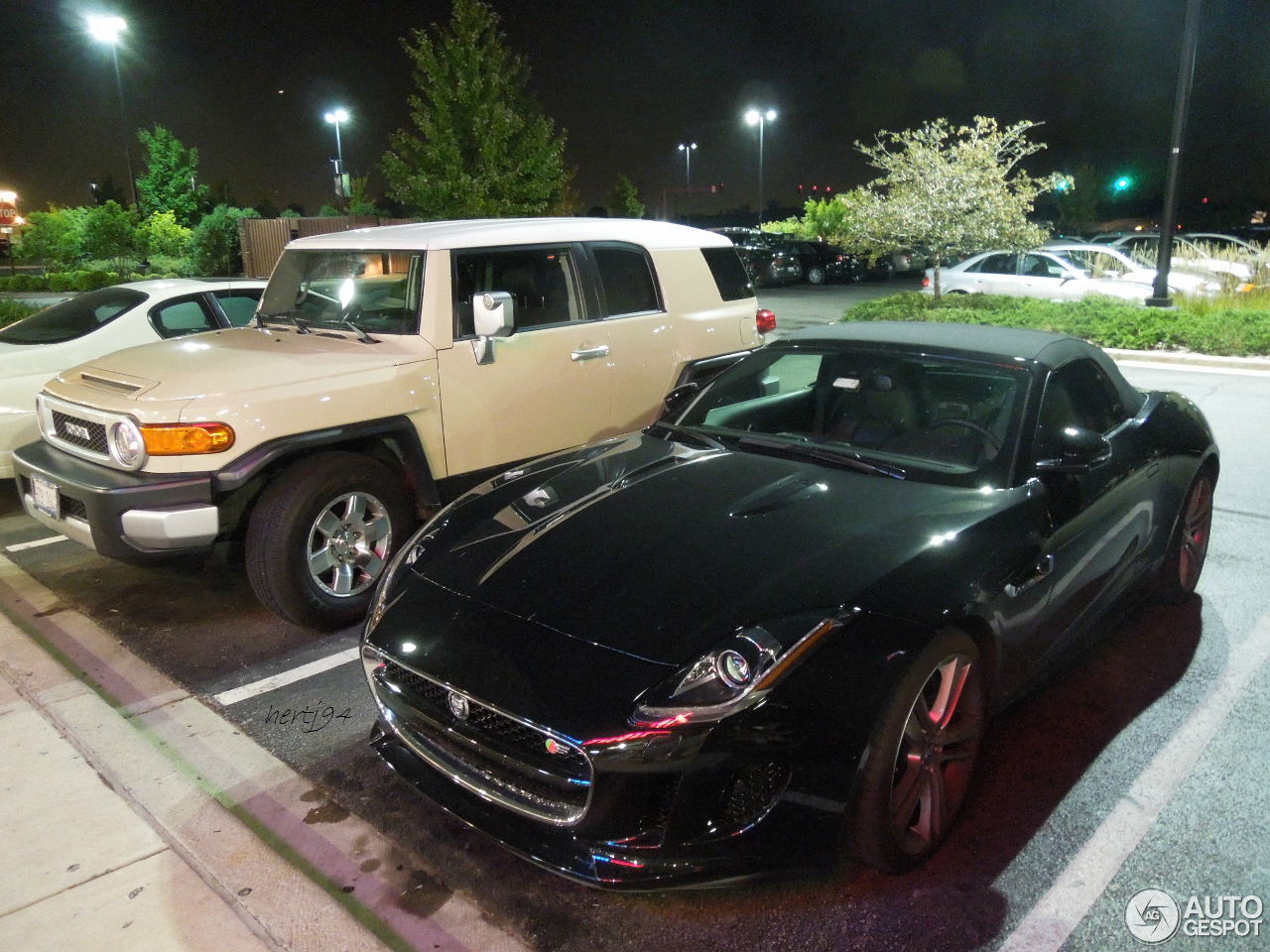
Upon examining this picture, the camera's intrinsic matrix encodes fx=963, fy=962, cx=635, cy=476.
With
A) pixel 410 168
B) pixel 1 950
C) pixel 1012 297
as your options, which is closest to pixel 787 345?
pixel 1 950

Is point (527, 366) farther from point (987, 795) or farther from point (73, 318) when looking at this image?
point (73, 318)

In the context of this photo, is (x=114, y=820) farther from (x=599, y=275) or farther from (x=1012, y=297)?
(x=1012, y=297)

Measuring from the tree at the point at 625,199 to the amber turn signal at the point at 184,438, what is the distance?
42979mm

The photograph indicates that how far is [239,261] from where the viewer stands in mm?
27109

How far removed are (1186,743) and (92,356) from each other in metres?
6.66

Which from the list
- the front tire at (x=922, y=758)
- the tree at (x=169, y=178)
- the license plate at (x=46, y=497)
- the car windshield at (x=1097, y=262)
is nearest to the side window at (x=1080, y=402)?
the front tire at (x=922, y=758)

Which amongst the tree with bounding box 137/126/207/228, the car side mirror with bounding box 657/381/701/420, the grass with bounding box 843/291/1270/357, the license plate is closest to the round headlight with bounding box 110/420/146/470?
the license plate

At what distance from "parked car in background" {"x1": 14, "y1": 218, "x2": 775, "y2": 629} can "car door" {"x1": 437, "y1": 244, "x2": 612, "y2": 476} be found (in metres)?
0.01

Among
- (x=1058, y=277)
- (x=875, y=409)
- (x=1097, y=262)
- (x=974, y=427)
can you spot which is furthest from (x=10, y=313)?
(x=1097, y=262)

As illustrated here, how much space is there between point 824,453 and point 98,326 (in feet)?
17.8

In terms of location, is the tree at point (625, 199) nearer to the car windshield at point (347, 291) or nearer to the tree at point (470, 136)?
the tree at point (470, 136)

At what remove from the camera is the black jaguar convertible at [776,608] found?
7.85 feet

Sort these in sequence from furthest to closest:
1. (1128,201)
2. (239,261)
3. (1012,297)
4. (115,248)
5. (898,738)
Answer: (1128,201), (239,261), (115,248), (1012,297), (898,738)

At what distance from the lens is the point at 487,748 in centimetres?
262
